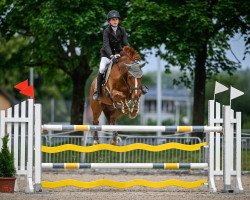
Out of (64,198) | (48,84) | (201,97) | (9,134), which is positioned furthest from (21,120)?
(48,84)

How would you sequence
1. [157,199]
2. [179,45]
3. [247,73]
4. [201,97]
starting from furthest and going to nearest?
1. [247,73]
2. [201,97]
3. [179,45]
4. [157,199]

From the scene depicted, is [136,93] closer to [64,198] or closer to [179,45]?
[64,198]

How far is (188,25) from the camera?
915 inches

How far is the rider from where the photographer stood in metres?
13.2

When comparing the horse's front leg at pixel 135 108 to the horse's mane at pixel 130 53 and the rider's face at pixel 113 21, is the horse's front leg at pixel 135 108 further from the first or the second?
the rider's face at pixel 113 21

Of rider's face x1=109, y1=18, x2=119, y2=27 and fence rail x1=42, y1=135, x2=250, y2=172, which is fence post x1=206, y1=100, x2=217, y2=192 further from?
fence rail x1=42, y1=135, x2=250, y2=172

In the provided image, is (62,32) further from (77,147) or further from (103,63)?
(77,147)

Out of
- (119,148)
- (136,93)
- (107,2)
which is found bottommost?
(119,148)

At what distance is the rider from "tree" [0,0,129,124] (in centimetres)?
987

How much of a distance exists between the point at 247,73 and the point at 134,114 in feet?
91.3

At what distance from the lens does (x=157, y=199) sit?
11242 mm

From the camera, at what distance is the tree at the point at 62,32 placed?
939 inches

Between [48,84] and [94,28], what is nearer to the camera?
[94,28]

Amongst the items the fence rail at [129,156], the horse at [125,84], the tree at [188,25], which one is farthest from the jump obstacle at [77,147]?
the tree at [188,25]
